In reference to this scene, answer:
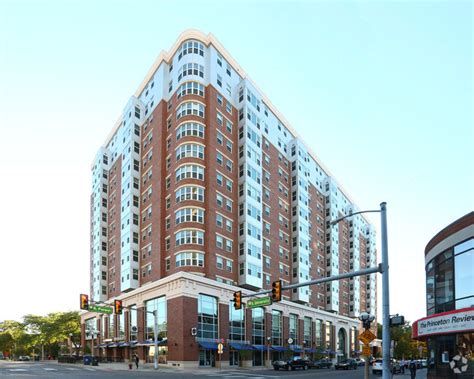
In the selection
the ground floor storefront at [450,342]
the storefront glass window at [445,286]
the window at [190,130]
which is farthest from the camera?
the window at [190,130]

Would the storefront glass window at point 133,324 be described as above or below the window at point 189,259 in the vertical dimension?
below

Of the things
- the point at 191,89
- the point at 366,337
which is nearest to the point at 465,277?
the point at 366,337

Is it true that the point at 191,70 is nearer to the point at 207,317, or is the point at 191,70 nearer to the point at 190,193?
the point at 190,193

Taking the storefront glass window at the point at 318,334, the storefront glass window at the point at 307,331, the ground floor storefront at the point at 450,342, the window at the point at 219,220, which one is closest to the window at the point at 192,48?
the window at the point at 219,220

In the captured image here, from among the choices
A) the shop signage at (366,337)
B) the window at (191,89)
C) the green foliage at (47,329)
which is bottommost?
the green foliage at (47,329)

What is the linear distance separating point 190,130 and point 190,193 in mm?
8563

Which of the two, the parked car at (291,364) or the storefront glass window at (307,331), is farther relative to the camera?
the storefront glass window at (307,331)

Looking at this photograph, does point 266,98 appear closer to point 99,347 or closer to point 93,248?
point 93,248

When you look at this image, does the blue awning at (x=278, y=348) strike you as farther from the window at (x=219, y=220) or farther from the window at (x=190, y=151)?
the window at (x=190, y=151)

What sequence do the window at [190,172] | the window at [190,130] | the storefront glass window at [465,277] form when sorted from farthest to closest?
the window at [190,130], the window at [190,172], the storefront glass window at [465,277]

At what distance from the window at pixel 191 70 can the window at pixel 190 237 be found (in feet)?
71.3

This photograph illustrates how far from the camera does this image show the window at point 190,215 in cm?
5762

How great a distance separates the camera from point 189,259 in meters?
56.2

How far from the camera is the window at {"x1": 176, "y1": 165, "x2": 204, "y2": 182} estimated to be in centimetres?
5874
